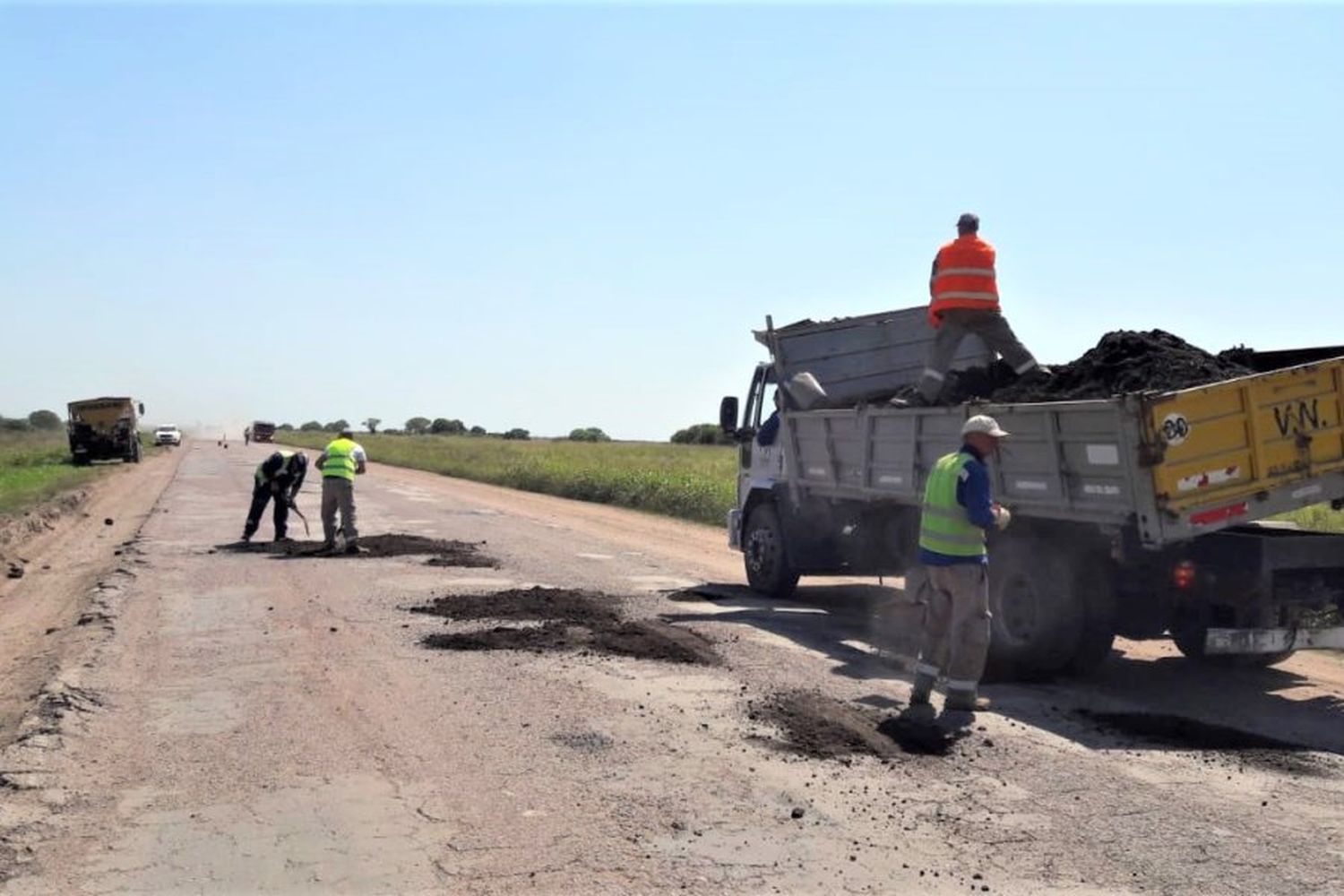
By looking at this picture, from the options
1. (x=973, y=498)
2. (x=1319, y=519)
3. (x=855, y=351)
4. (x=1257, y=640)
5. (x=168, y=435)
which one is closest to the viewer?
(x=973, y=498)

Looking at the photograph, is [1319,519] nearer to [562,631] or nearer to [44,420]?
[562,631]

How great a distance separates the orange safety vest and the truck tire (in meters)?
2.23

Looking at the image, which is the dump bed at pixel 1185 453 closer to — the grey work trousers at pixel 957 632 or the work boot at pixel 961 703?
the grey work trousers at pixel 957 632

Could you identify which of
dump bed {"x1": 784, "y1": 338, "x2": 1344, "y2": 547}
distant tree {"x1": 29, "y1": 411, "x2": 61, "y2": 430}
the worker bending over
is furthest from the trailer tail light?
distant tree {"x1": 29, "y1": 411, "x2": 61, "y2": 430}

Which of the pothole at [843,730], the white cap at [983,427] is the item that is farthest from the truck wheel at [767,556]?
the white cap at [983,427]

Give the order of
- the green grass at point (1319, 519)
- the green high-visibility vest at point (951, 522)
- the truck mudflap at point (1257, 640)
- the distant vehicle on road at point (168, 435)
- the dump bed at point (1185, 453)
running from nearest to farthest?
the green high-visibility vest at point (951, 522) → the dump bed at point (1185, 453) → the truck mudflap at point (1257, 640) → the green grass at point (1319, 519) → the distant vehicle on road at point (168, 435)

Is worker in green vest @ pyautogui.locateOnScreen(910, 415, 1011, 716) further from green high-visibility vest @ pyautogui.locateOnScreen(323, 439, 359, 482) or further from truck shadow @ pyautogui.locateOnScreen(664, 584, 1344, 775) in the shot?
green high-visibility vest @ pyautogui.locateOnScreen(323, 439, 359, 482)

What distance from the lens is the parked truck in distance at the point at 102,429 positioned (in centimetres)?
5112

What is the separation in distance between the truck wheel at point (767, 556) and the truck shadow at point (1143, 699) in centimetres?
99

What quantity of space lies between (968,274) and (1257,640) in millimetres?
3666

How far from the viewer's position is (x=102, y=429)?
2037 inches

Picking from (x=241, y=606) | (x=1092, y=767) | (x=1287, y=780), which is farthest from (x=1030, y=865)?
(x=241, y=606)

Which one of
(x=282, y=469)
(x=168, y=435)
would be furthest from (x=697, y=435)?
(x=282, y=469)

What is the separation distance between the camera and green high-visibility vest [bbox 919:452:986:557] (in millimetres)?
7152
